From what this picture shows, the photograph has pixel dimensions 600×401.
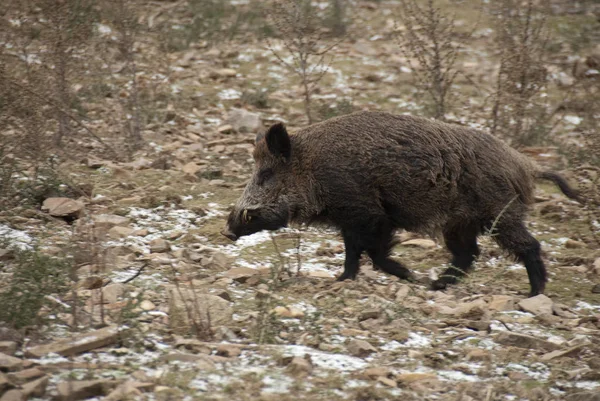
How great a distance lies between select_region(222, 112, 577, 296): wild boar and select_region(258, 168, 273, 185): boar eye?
0.41ft

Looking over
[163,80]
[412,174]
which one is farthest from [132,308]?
[163,80]

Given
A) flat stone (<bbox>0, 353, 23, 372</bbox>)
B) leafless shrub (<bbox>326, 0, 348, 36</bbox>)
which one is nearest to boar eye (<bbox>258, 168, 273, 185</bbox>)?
flat stone (<bbox>0, 353, 23, 372</bbox>)

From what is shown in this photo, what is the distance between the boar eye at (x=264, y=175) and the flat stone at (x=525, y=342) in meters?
2.65

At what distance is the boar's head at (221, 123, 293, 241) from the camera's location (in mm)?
6879

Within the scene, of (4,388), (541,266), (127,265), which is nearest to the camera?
(4,388)

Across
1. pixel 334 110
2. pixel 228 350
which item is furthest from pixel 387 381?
pixel 334 110

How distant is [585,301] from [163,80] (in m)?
7.12

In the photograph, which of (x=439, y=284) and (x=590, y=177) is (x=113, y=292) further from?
(x=590, y=177)

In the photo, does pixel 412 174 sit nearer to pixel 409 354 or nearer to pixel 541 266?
pixel 541 266

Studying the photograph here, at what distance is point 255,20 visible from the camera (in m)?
14.7

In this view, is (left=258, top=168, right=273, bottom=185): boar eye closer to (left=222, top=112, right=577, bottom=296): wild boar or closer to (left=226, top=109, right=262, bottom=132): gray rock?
(left=222, top=112, right=577, bottom=296): wild boar

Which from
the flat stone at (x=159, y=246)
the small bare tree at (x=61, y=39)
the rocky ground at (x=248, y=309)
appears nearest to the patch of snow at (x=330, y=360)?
the rocky ground at (x=248, y=309)

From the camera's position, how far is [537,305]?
5965 millimetres

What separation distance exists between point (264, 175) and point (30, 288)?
262 cm
